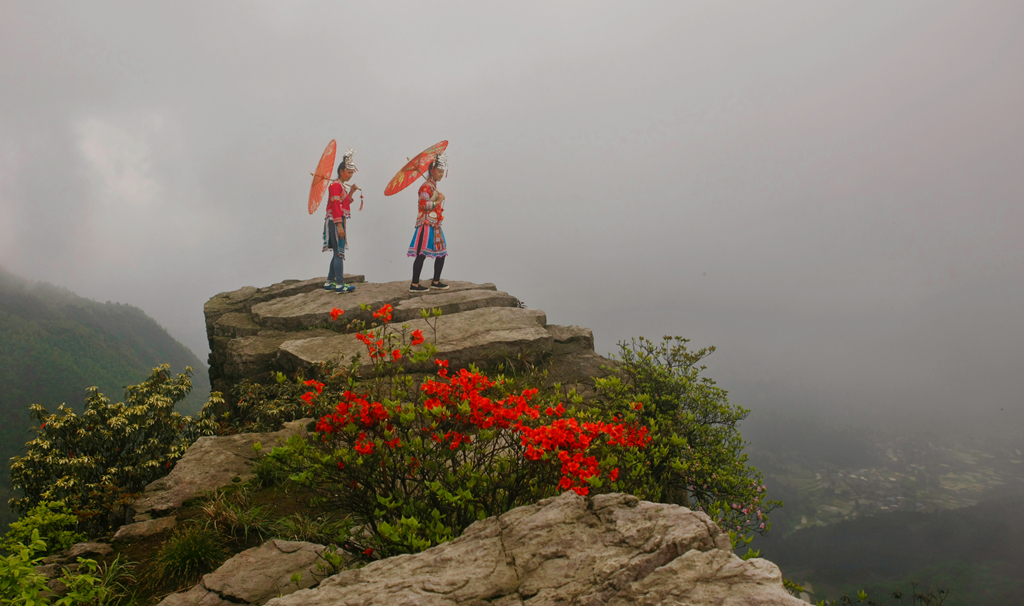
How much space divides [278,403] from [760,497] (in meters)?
6.84

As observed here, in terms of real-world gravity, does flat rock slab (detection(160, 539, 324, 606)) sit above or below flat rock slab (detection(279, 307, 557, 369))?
below

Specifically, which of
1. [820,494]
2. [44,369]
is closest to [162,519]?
[820,494]

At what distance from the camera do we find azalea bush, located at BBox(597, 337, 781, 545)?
192 inches

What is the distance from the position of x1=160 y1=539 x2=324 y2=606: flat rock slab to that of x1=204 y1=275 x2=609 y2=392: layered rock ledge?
3103mm

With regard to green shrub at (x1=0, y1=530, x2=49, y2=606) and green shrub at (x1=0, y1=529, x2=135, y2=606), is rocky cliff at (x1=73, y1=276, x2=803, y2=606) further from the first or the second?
green shrub at (x1=0, y1=530, x2=49, y2=606)

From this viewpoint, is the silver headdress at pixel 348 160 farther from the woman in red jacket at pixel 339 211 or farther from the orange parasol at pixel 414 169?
the orange parasol at pixel 414 169

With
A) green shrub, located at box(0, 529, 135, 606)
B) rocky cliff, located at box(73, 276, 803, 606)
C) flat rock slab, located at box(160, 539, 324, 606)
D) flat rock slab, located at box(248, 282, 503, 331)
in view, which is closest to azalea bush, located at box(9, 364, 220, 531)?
rocky cliff, located at box(73, 276, 803, 606)

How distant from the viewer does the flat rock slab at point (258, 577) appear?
303 centimetres

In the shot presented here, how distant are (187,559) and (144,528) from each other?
102 centimetres

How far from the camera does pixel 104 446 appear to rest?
699 cm

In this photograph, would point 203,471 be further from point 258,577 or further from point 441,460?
point 441,460

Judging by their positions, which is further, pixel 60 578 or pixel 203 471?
pixel 203 471

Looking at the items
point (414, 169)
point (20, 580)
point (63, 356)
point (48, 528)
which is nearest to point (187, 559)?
point (20, 580)

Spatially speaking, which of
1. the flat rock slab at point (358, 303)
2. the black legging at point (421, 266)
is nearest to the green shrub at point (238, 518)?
the flat rock slab at point (358, 303)
